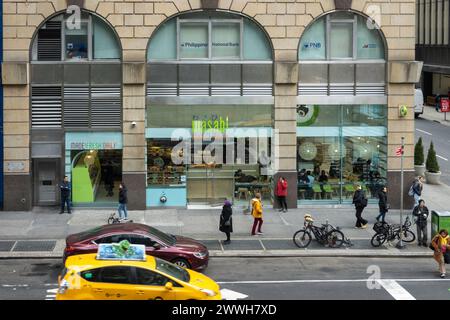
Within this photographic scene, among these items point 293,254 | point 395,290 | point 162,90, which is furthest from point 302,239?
point 162,90

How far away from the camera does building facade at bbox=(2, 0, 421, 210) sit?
102ft

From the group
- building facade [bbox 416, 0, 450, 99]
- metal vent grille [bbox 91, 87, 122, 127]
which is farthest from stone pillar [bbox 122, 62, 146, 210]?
building facade [bbox 416, 0, 450, 99]

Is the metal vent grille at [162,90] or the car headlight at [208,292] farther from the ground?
the metal vent grille at [162,90]

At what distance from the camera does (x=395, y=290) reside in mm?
21297

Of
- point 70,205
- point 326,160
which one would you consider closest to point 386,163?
point 326,160

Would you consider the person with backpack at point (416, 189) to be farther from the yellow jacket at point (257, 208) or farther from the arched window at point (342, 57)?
the yellow jacket at point (257, 208)

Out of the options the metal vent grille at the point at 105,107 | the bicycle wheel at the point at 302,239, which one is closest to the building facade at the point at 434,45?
the metal vent grille at the point at 105,107

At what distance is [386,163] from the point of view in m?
32.5

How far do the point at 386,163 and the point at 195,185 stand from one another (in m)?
7.27

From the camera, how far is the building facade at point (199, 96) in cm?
3109

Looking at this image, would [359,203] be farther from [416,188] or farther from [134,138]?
[134,138]

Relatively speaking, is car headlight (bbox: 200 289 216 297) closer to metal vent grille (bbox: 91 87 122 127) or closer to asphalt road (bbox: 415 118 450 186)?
metal vent grille (bbox: 91 87 122 127)

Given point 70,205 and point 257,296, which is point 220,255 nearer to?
point 257,296

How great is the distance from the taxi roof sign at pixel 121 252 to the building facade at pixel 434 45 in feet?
174
